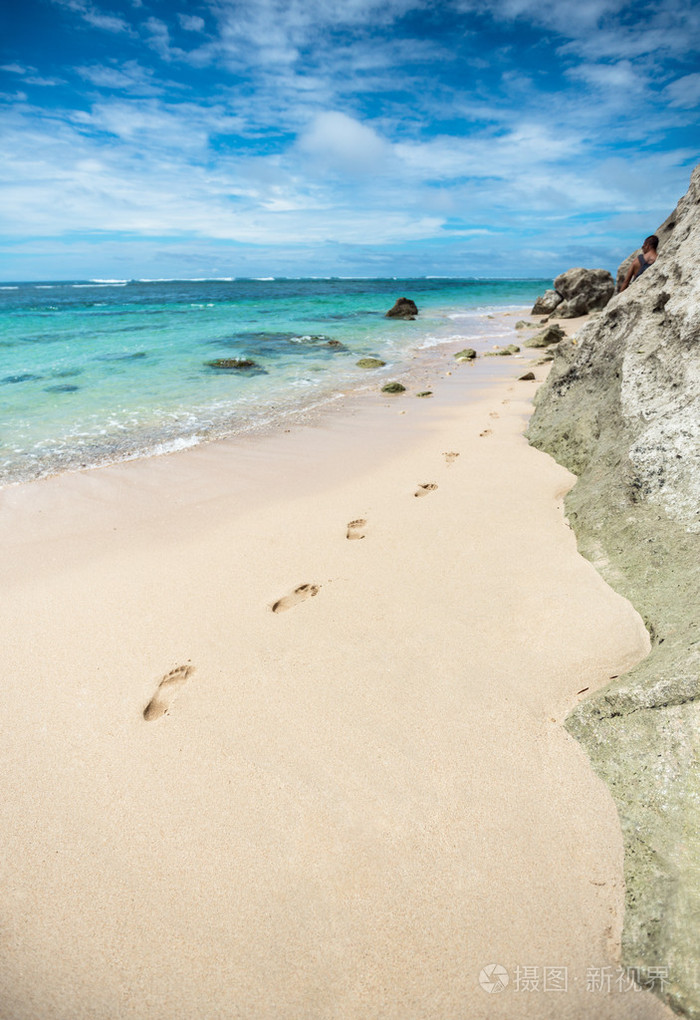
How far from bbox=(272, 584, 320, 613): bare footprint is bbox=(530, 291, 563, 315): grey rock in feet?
88.1

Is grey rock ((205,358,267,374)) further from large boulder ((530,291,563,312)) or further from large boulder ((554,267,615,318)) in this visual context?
large boulder ((530,291,563,312))

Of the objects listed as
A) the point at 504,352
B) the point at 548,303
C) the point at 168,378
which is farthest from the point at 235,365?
the point at 548,303

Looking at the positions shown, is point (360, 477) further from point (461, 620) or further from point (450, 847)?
point (450, 847)

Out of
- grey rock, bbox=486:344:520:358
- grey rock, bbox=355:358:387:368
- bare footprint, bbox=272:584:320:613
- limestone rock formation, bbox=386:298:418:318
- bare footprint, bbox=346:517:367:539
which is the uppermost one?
limestone rock formation, bbox=386:298:418:318

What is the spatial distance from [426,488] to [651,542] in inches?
95.9

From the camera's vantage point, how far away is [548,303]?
2612 cm

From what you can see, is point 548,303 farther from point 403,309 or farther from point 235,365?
point 235,365

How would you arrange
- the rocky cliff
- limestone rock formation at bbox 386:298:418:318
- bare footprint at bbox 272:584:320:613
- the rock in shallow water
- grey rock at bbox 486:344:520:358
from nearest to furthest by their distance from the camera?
1. the rocky cliff
2. bare footprint at bbox 272:584:320:613
3. the rock in shallow water
4. grey rock at bbox 486:344:520:358
5. limestone rock formation at bbox 386:298:418:318

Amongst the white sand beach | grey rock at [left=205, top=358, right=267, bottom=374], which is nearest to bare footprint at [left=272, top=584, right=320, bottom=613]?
the white sand beach

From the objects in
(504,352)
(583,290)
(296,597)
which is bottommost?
(296,597)

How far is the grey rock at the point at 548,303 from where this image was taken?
25.7m

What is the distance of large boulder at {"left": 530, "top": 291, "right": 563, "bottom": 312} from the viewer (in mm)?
25703

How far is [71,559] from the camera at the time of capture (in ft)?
14.5

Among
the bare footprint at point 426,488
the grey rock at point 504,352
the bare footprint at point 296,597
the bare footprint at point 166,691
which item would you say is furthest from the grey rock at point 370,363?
the bare footprint at point 166,691
